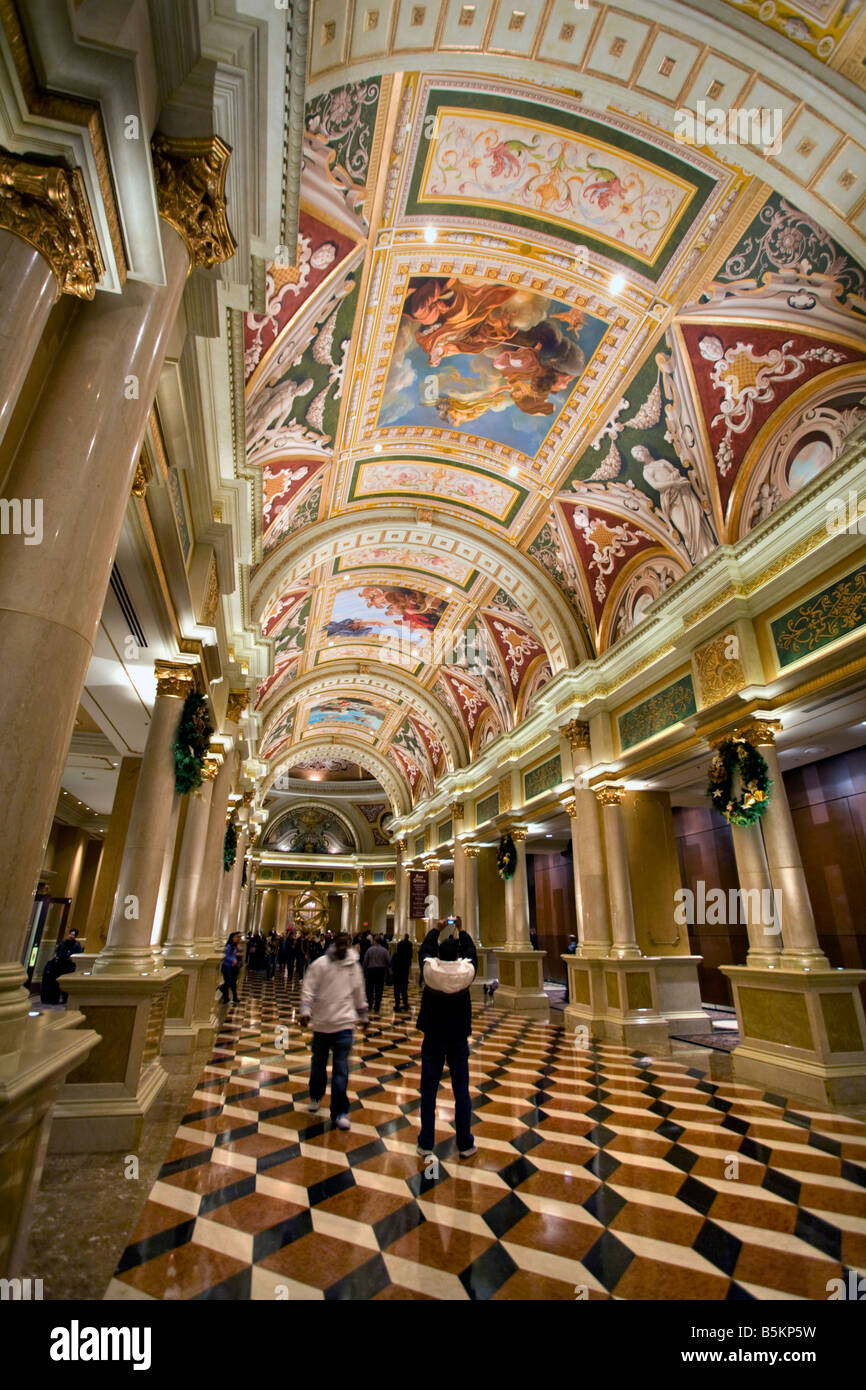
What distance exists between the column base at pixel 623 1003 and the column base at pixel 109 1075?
6.68m

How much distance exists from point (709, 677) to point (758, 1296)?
6586 millimetres

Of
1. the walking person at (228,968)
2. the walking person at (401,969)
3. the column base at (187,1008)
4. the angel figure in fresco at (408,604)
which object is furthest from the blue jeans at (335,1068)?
the angel figure in fresco at (408,604)

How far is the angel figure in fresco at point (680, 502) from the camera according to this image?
853cm

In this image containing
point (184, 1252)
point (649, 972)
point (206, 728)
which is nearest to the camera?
point (184, 1252)

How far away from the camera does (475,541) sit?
1208 centimetres

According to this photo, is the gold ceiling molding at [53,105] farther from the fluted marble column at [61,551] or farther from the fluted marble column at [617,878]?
the fluted marble column at [617,878]

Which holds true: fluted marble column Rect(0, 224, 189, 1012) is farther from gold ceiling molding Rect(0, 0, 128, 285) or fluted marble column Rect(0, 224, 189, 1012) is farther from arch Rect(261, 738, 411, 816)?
arch Rect(261, 738, 411, 816)

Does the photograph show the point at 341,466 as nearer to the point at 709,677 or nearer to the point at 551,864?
the point at 709,677

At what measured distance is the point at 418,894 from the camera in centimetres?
2156

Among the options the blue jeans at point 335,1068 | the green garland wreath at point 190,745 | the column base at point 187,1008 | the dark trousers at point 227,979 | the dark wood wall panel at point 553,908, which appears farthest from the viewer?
the dark wood wall panel at point 553,908

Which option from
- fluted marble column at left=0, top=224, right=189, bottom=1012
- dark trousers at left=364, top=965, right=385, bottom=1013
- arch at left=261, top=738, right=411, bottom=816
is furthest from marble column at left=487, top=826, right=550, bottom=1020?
arch at left=261, top=738, right=411, bottom=816

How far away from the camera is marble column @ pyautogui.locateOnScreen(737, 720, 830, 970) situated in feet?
21.2

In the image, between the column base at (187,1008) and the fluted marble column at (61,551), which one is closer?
the fluted marble column at (61,551)

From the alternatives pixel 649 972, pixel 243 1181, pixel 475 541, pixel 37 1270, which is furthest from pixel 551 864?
pixel 37 1270
